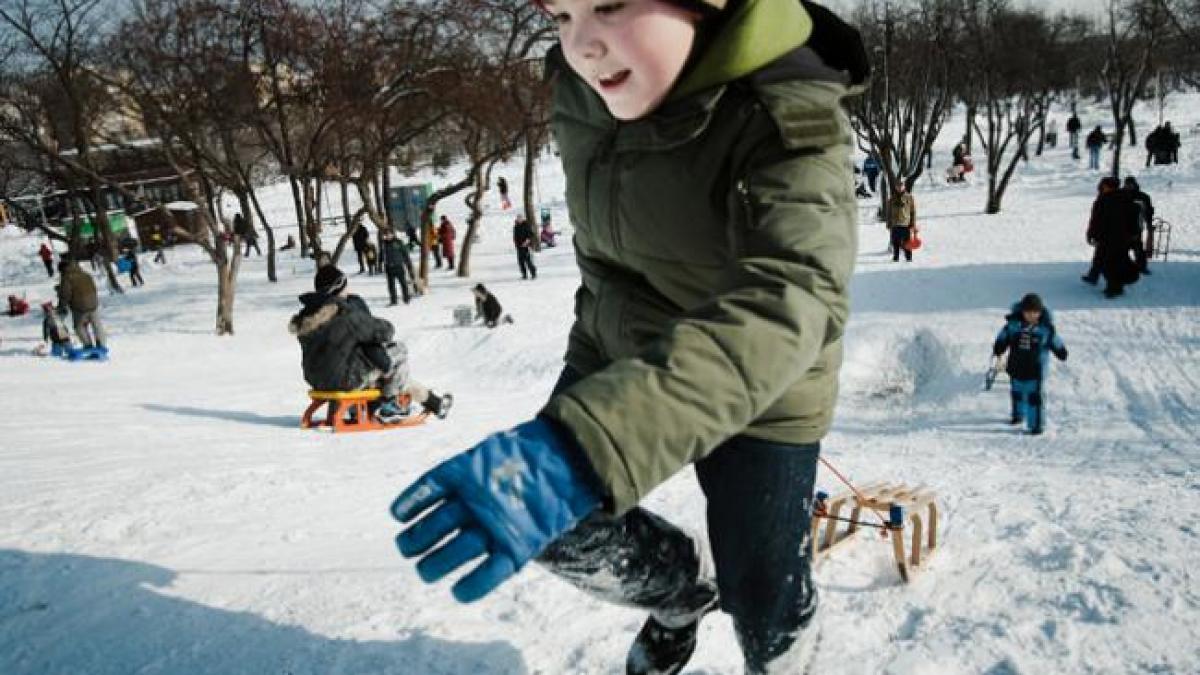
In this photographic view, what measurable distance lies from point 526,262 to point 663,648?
647 inches

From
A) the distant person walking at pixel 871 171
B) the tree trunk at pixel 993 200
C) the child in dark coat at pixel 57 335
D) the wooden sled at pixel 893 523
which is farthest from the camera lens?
the distant person walking at pixel 871 171

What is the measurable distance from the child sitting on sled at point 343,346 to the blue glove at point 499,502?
6646mm

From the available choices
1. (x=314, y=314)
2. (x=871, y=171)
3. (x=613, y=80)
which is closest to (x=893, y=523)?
(x=613, y=80)

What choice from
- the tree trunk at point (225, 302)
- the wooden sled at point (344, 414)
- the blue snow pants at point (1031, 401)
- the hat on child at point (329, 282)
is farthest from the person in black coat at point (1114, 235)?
the tree trunk at point (225, 302)

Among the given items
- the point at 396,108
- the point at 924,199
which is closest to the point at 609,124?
the point at 396,108

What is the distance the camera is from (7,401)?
27.6 ft

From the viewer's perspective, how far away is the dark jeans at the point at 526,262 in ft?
59.6

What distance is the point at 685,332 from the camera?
46.4 inches

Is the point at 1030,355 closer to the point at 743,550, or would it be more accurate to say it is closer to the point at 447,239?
the point at 743,550

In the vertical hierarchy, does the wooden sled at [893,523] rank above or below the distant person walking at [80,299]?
below

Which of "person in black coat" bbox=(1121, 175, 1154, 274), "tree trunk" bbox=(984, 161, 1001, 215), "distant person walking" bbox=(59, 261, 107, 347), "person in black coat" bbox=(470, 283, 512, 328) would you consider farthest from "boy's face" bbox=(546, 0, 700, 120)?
"tree trunk" bbox=(984, 161, 1001, 215)

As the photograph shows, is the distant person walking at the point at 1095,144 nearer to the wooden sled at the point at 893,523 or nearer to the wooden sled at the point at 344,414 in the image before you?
the wooden sled at the point at 344,414

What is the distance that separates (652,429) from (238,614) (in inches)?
87.4

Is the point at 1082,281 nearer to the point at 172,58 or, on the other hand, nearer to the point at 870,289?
the point at 870,289
